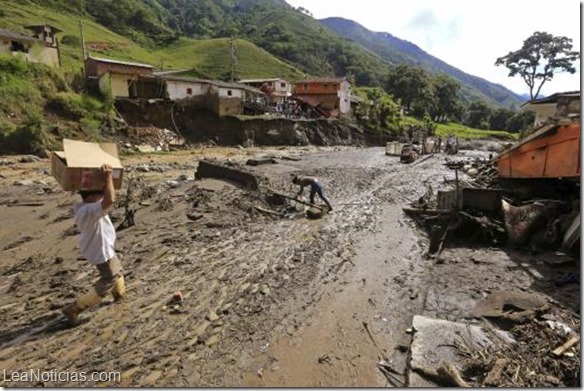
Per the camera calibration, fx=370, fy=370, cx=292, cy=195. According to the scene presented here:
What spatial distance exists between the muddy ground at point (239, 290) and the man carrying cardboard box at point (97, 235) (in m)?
0.51

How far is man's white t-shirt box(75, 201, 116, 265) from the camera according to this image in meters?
5.31

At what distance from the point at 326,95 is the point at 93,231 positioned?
5767 cm

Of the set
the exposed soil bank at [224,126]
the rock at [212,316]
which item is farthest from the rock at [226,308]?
the exposed soil bank at [224,126]

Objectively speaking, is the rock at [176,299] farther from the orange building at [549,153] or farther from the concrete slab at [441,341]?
the orange building at [549,153]

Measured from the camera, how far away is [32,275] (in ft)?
25.4

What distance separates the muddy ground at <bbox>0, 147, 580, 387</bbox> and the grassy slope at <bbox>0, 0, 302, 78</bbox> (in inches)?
2099

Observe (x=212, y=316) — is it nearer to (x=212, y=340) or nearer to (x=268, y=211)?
(x=212, y=340)

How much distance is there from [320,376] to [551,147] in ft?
29.5

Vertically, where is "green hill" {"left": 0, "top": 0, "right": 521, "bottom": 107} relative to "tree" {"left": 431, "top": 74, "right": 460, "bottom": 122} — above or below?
above

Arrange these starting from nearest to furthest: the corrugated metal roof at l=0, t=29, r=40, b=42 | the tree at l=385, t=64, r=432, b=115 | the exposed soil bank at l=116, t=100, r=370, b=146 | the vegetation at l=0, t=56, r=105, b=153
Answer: the vegetation at l=0, t=56, r=105, b=153 → the corrugated metal roof at l=0, t=29, r=40, b=42 → the exposed soil bank at l=116, t=100, r=370, b=146 → the tree at l=385, t=64, r=432, b=115

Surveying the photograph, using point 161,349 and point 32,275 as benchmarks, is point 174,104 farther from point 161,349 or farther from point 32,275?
point 161,349

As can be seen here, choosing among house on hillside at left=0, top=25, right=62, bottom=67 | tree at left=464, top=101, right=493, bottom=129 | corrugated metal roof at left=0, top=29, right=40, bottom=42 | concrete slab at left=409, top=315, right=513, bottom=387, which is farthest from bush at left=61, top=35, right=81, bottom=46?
tree at left=464, top=101, right=493, bottom=129

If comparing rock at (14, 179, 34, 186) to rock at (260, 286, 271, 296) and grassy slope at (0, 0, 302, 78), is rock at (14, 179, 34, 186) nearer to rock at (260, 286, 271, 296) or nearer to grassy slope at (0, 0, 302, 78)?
rock at (260, 286, 271, 296)

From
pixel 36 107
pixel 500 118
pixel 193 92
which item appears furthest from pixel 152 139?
pixel 500 118
